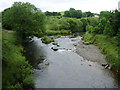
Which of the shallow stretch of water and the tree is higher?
the tree

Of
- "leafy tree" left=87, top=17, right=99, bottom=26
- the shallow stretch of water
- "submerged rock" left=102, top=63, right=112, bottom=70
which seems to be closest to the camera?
the shallow stretch of water

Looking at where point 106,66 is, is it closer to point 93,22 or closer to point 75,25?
point 93,22

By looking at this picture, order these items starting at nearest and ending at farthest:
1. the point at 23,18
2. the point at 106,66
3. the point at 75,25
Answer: the point at 106,66
the point at 23,18
the point at 75,25

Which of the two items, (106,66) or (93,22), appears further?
(93,22)

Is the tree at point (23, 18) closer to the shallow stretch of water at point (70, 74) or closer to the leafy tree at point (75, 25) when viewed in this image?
the shallow stretch of water at point (70, 74)

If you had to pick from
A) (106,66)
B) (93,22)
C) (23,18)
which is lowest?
(106,66)

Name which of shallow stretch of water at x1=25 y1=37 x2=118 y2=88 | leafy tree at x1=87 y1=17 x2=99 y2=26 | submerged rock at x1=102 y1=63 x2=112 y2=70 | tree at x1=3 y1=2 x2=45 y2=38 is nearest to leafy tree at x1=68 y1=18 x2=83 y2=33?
leafy tree at x1=87 y1=17 x2=99 y2=26

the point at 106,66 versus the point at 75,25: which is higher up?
the point at 75,25

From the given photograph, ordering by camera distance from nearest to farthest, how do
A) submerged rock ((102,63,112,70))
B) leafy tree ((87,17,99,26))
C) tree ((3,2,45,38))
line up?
1. submerged rock ((102,63,112,70))
2. tree ((3,2,45,38))
3. leafy tree ((87,17,99,26))

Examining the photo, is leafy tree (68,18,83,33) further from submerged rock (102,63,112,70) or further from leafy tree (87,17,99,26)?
submerged rock (102,63,112,70)

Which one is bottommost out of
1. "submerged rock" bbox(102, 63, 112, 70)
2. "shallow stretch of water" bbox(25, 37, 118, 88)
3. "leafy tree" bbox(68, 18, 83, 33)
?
"shallow stretch of water" bbox(25, 37, 118, 88)

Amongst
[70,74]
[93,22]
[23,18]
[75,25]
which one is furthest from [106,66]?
[75,25]

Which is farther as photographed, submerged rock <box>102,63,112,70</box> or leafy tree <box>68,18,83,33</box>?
leafy tree <box>68,18,83,33</box>

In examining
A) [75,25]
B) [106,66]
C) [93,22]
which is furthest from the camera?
[75,25]
